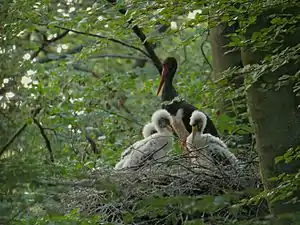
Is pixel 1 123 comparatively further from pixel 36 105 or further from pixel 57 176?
pixel 36 105

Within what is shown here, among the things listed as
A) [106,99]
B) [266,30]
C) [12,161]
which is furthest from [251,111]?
[106,99]

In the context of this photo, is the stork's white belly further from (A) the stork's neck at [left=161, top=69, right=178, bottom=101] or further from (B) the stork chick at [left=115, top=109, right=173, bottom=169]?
(A) the stork's neck at [left=161, top=69, right=178, bottom=101]

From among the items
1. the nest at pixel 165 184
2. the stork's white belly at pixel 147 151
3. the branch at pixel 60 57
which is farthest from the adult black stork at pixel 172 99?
the branch at pixel 60 57

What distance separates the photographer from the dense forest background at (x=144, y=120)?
387 centimetres

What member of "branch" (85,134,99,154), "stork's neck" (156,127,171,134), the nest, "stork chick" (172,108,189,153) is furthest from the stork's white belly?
"branch" (85,134,99,154)

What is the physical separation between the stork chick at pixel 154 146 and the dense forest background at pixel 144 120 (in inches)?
12.7

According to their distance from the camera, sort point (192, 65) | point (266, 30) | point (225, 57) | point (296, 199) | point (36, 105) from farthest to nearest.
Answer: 1. point (192, 65)
2. point (36, 105)
3. point (225, 57)
4. point (266, 30)
5. point (296, 199)

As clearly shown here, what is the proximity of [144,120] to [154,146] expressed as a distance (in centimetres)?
454

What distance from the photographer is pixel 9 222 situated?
3.54 meters

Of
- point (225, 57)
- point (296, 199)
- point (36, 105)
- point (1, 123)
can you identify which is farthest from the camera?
point (36, 105)

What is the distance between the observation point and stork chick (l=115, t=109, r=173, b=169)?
789 cm

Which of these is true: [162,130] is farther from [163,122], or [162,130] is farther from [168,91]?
[168,91]

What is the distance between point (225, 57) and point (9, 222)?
5.83 metres

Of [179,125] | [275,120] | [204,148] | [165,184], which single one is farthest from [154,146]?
[275,120]
